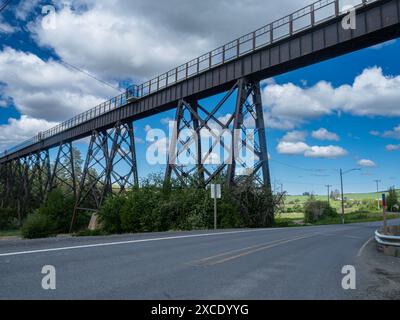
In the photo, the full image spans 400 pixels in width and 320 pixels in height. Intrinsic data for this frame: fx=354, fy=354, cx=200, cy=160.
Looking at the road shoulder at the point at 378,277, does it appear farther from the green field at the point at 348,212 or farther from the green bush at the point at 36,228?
the green bush at the point at 36,228

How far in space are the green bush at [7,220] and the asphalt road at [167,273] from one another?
175ft

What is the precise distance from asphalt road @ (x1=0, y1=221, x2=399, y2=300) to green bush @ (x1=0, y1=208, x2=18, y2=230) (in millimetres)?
53354

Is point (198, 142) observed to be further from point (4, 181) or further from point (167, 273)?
point (4, 181)

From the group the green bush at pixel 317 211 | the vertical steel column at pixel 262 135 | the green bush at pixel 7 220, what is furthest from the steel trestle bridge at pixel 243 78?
the green bush at pixel 317 211

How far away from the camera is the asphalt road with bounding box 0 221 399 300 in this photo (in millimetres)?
4840

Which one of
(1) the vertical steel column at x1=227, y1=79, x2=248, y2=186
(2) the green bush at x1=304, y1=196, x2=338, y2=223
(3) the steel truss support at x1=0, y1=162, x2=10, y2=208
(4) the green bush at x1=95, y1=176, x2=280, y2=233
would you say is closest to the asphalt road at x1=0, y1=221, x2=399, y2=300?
(4) the green bush at x1=95, y1=176, x2=280, y2=233

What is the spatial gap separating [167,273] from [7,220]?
58924mm

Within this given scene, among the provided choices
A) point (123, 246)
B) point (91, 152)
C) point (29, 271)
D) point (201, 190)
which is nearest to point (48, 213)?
point (91, 152)

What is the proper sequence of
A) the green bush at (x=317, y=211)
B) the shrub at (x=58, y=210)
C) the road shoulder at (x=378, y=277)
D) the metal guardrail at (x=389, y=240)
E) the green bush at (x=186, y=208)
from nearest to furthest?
the road shoulder at (x=378, y=277), the metal guardrail at (x=389, y=240), the green bush at (x=186, y=208), the shrub at (x=58, y=210), the green bush at (x=317, y=211)

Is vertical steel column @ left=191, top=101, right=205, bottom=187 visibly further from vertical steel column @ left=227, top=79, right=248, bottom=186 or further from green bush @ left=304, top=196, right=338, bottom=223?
green bush @ left=304, top=196, right=338, bottom=223

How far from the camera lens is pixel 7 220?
185ft

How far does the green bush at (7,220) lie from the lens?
55.3m
